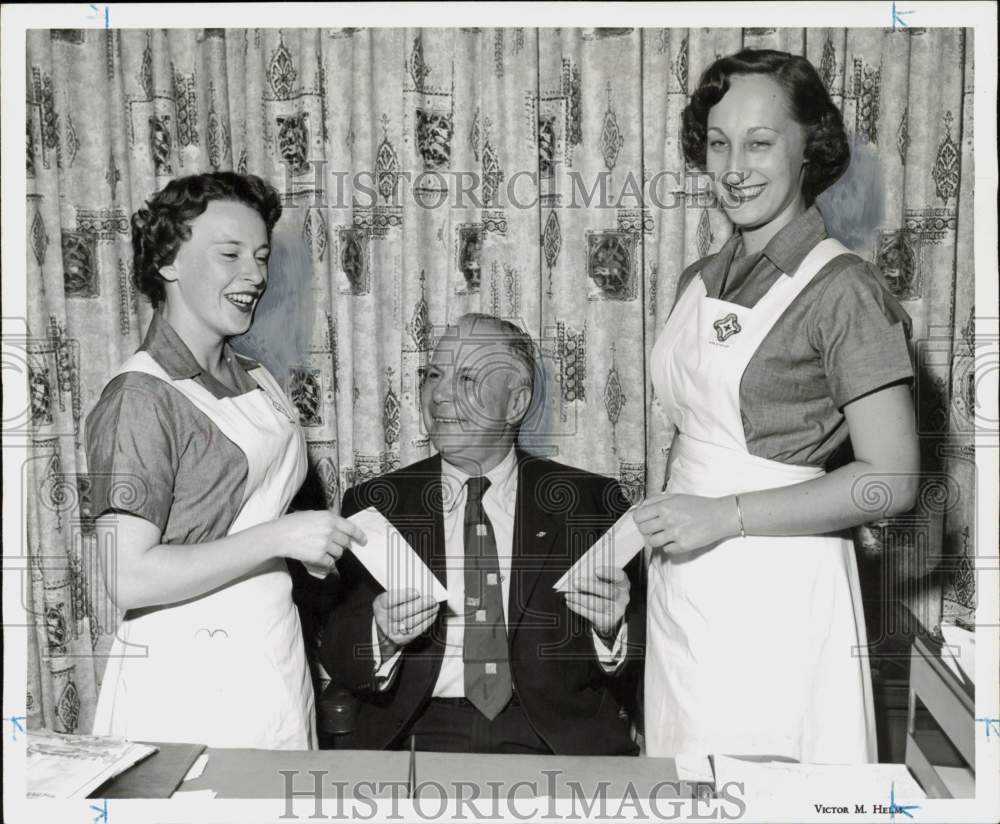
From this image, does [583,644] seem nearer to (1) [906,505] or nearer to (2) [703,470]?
(2) [703,470]

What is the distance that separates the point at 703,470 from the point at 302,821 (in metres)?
0.88

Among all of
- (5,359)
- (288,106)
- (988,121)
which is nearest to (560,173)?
(288,106)

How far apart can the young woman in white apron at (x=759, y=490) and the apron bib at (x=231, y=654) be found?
2.07 ft

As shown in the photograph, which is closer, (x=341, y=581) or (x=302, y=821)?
(x=302, y=821)

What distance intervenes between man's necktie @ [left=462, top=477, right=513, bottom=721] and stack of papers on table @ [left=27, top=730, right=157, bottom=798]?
535 millimetres

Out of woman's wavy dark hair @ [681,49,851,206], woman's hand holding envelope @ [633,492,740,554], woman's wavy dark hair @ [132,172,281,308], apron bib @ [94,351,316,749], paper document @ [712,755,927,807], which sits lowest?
paper document @ [712,755,927,807]

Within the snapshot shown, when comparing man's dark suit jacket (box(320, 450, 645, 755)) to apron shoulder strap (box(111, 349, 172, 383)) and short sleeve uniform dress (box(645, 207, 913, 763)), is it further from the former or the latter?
apron shoulder strap (box(111, 349, 172, 383))

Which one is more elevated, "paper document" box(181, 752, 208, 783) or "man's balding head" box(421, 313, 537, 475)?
"man's balding head" box(421, 313, 537, 475)

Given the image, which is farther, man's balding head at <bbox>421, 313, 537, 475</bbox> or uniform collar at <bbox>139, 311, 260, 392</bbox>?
man's balding head at <bbox>421, 313, 537, 475</bbox>

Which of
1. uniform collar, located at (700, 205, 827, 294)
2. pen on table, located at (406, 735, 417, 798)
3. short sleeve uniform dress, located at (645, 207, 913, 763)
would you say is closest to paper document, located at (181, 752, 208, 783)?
pen on table, located at (406, 735, 417, 798)

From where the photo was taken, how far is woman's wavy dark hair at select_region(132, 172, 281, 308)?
5.80 feet

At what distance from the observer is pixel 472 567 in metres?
1.83

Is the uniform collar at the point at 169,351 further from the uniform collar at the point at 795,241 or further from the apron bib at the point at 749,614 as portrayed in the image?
the uniform collar at the point at 795,241

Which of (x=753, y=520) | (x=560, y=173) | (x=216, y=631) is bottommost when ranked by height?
(x=216, y=631)
